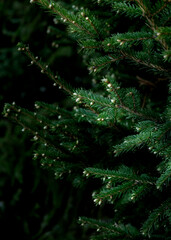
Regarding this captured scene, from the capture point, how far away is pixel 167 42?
1.16 m

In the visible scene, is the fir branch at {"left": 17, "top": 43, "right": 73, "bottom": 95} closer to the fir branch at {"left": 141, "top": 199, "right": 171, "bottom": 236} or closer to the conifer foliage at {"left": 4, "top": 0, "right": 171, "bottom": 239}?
the conifer foliage at {"left": 4, "top": 0, "right": 171, "bottom": 239}

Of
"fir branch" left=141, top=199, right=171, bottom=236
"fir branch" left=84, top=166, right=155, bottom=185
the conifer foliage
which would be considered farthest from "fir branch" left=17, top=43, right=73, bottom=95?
"fir branch" left=141, top=199, right=171, bottom=236

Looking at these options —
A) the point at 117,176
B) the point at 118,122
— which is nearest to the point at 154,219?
the point at 117,176

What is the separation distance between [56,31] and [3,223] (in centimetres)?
349

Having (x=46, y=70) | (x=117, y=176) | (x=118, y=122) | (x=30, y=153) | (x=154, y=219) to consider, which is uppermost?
(x=46, y=70)

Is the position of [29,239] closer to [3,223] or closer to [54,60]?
[3,223]

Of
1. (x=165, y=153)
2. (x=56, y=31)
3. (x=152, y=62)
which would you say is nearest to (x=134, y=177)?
(x=165, y=153)

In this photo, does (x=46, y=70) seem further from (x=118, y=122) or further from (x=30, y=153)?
(x=30, y=153)

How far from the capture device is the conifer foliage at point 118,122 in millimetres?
1237

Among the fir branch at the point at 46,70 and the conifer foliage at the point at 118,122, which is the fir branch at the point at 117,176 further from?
the fir branch at the point at 46,70

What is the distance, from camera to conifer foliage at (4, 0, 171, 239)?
48.7 inches

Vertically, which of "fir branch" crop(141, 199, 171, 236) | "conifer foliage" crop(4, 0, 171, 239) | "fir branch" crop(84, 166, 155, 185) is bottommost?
"fir branch" crop(141, 199, 171, 236)

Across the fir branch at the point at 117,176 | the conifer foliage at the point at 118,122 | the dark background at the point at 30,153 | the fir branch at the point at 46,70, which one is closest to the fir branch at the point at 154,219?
the conifer foliage at the point at 118,122

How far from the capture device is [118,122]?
161 cm
